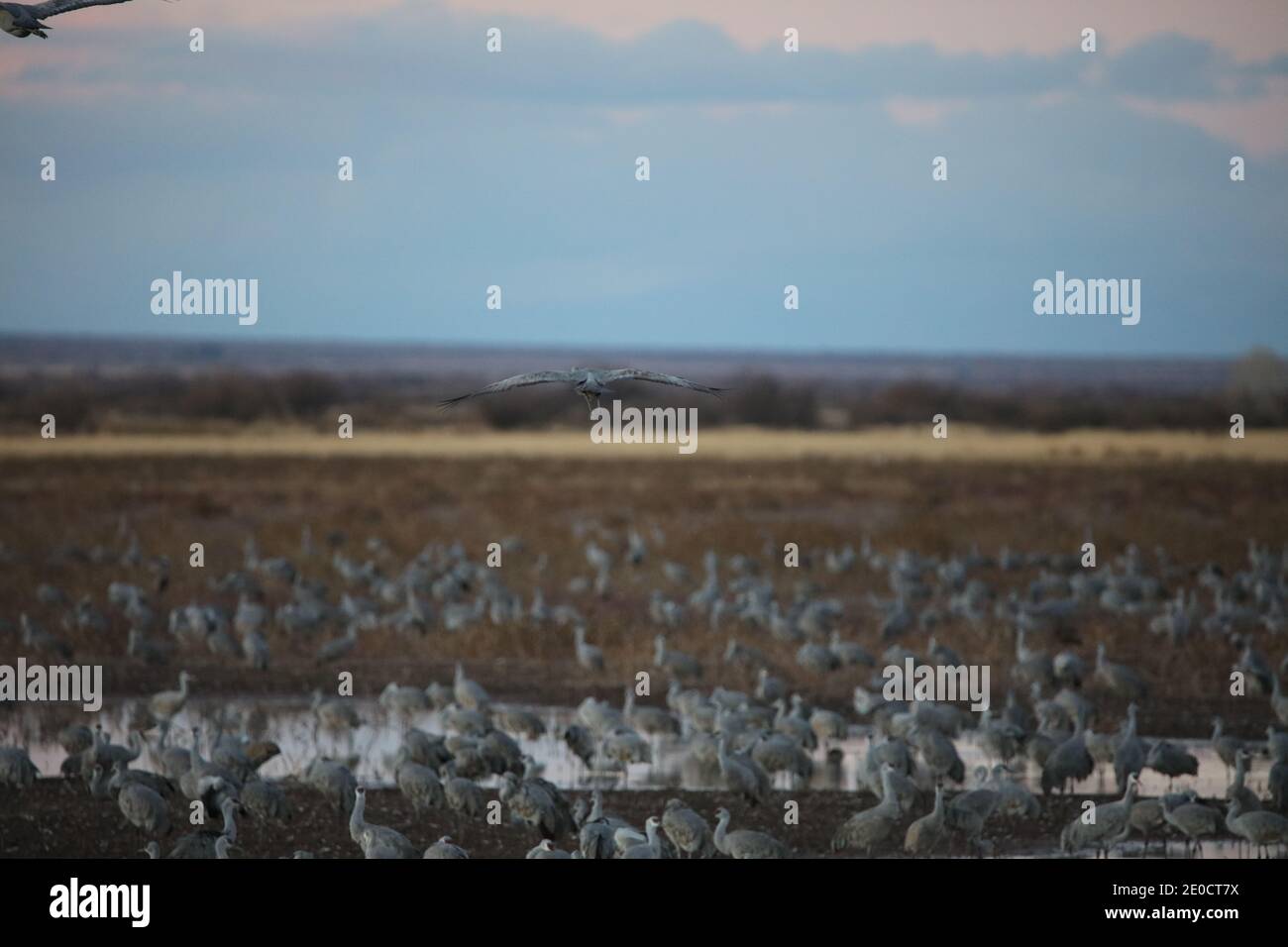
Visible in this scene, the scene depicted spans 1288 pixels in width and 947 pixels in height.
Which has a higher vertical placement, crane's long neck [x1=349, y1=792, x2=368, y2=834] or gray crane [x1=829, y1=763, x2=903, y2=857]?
crane's long neck [x1=349, y1=792, x2=368, y2=834]

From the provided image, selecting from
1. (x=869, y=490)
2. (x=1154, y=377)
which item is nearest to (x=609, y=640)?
(x=869, y=490)

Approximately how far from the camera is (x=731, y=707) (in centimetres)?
1658

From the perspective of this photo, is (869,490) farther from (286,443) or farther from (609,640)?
(286,443)

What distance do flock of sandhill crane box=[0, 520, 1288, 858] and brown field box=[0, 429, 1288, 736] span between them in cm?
24

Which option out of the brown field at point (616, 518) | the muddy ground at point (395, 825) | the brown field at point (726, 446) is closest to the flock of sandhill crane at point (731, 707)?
the muddy ground at point (395, 825)

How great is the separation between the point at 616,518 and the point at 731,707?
1741 centimetres

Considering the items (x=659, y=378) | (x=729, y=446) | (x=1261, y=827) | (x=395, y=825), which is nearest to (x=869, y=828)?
(x=1261, y=827)

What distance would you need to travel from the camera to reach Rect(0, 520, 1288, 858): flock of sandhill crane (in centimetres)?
1314

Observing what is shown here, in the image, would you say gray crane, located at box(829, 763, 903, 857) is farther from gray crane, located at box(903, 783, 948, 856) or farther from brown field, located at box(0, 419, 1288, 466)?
brown field, located at box(0, 419, 1288, 466)

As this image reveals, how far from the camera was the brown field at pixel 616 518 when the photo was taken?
64.6 ft

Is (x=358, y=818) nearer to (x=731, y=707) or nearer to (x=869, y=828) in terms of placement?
(x=869, y=828)

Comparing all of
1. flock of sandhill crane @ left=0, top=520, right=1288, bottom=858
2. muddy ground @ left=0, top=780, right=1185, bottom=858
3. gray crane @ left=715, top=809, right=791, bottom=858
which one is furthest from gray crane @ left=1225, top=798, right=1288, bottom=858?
gray crane @ left=715, top=809, right=791, bottom=858
